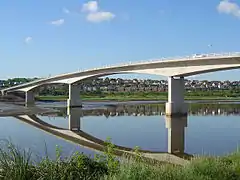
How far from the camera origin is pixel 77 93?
71.0 metres

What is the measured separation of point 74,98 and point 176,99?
87.9ft

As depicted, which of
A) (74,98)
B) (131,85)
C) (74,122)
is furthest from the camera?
(131,85)

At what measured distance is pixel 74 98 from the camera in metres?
69.6

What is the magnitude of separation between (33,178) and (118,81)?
572 ft

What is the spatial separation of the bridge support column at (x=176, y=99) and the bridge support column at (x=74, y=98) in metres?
25.0

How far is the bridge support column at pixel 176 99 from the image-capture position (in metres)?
46.7

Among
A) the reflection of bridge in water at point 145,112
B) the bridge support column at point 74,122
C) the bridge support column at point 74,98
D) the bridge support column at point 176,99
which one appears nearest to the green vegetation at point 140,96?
the bridge support column at point 74,98

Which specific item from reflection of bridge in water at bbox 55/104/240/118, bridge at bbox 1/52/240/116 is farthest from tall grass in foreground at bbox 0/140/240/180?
reflection of bridge in water at bbox 55/104/240/118

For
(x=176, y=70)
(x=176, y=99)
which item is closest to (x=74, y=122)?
(x=176, y=99)

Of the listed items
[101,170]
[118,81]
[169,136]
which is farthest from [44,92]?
[101,170]

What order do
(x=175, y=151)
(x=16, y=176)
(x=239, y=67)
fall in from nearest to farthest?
1. (x=16, y=176)
2. (x=175, y=151)
3. (x=239, y=67)

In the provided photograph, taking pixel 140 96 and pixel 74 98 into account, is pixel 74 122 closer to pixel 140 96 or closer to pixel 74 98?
pixel 74 98

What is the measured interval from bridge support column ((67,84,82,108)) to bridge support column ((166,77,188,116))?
2504cm

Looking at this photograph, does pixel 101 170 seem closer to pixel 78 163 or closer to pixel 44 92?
pixel 78 163
